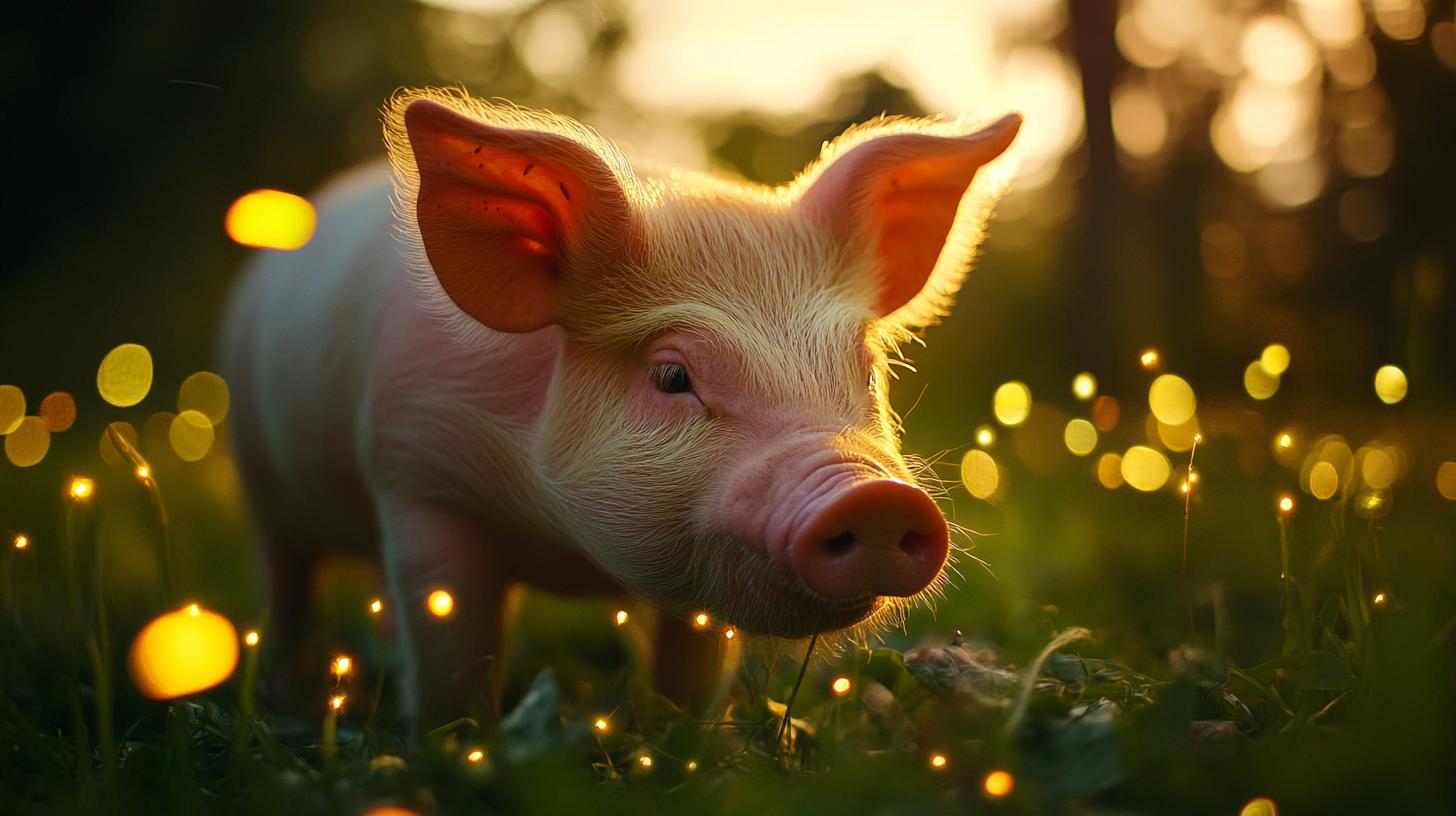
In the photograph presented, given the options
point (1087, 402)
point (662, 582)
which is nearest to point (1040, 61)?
point (1087, 402)

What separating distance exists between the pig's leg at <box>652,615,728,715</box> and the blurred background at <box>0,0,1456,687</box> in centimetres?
56

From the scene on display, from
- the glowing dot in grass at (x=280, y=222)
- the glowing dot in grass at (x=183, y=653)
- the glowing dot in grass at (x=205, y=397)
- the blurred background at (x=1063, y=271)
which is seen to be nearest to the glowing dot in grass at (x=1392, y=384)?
the blurred background at (x=1063, y=271)

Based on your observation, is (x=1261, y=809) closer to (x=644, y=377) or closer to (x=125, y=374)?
(x=644, y=377)

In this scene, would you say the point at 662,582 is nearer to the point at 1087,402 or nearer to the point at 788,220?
the point at 788,220

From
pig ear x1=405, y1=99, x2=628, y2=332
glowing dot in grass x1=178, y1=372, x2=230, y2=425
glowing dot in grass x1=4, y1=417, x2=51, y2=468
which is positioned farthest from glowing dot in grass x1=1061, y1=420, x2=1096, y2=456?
glowing dot in grass x1=178, y1=372, x2=230, y2=425

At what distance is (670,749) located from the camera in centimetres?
200

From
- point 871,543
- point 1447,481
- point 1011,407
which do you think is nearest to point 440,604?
point 871,543

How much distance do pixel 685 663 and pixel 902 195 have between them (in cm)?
120

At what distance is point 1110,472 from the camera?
4465 millimetres

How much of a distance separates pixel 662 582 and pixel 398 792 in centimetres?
66

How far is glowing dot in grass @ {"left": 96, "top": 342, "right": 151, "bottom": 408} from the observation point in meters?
7.60

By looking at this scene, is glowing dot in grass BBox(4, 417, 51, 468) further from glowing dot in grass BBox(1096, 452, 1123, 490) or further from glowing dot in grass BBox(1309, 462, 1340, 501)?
glowing dot in grass BBox(1309, 462, 1340, 501)

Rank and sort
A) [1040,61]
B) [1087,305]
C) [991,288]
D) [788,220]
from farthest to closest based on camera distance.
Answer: [991,288] → [1087,305] → [1040,61] → [788,220]

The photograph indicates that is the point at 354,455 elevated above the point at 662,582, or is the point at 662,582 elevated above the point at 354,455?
the point at 354,455
